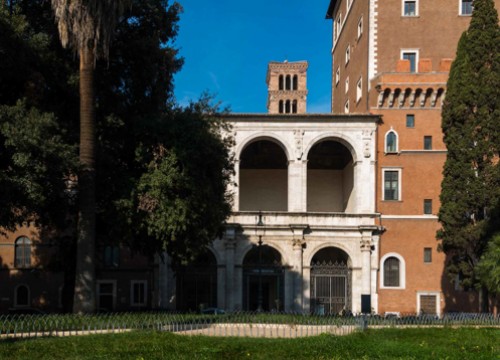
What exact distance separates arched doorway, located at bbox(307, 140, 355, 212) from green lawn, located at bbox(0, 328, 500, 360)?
24766 mm

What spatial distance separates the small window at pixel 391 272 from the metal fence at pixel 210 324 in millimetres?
13295

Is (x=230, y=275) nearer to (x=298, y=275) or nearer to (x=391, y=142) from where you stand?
(x=298, y=275)

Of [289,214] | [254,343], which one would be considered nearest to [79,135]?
[254,343]

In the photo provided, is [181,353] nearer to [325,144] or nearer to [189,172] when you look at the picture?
[189,172]

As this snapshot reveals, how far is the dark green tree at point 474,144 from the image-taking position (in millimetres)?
28641

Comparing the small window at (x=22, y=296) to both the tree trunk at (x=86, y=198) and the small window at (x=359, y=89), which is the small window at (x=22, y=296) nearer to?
the tree trunk at (x=86, y=198)

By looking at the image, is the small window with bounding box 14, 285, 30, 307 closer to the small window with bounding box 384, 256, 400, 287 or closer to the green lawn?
the small window with bounding box 384, 256, 400, 287

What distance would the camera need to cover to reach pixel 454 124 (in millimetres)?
29875

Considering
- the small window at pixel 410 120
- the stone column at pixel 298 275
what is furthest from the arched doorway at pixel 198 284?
the small window at pixel 410 120

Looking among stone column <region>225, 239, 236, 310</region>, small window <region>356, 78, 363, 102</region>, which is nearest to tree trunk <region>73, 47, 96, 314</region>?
stone column <region>225, 239, 236, 310</region>

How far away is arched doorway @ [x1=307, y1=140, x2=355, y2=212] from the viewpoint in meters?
41.2

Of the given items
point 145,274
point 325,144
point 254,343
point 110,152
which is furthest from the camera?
point 325,144

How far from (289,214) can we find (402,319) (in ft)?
A: 48.3

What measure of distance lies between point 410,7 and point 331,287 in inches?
725
